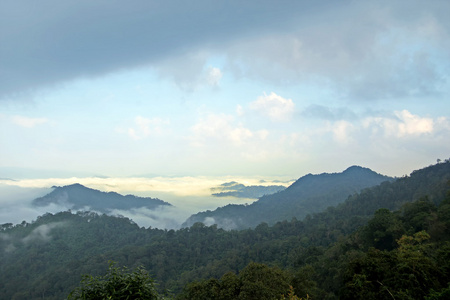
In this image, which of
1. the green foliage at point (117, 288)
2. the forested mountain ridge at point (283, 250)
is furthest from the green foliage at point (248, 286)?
the green foliage at point (117, 288)

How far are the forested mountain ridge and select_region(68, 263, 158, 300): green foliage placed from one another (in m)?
15.0

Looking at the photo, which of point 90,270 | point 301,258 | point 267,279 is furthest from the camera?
point 90,270

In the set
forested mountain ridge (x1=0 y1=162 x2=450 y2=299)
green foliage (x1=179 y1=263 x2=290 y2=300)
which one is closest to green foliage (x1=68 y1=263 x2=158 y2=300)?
forested mountain ridge (x1=0 y1=162 x2=450 y2=299)

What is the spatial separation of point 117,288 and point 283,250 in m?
84.2

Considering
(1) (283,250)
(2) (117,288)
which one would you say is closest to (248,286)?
(2) (117,288)

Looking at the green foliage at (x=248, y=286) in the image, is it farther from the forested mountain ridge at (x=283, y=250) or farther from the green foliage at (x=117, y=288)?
the green foliage at (x=117, y=288)

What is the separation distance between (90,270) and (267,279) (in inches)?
3596

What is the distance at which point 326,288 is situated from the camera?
1630 inches

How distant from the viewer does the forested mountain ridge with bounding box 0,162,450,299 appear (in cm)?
2322

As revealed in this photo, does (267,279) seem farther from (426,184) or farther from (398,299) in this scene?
(426,184)

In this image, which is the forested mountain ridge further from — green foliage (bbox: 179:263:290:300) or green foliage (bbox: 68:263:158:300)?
green foliage (bbox: 68:263:158:300)

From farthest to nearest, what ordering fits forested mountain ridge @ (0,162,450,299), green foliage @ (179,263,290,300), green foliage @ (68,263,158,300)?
green foliage @ (179,263,290,300) < forested mountain ridge @ (0,162,450,299) < green foliage @ (68,263,158,300)

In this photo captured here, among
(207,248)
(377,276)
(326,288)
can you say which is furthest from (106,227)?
(377,276)

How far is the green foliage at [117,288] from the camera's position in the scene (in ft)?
28.7
